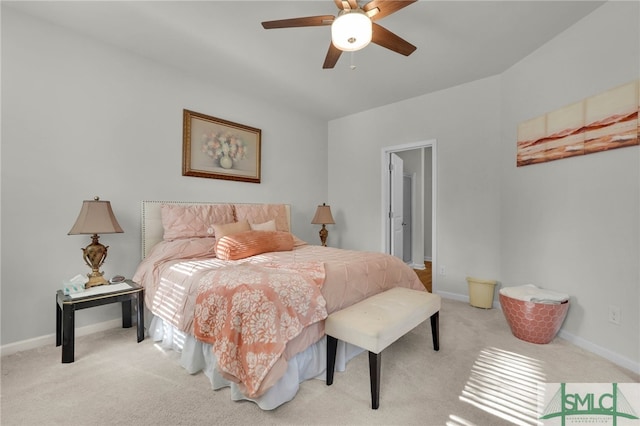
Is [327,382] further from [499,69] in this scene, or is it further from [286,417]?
[499,69]

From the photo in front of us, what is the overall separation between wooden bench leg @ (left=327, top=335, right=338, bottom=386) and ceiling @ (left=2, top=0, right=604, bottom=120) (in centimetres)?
239

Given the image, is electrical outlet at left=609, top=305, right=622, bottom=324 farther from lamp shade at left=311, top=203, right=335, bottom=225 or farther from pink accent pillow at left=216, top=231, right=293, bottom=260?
lamp shade at left=311, top=203, right=335, bottom=225

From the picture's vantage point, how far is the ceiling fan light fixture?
1.75 meters

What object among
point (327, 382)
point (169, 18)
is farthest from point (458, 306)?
point (169, 18)

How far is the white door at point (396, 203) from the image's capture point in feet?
14.6

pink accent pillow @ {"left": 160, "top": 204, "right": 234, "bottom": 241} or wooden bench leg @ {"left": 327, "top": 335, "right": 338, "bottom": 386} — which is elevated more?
pink accent pillow @ {"left": 160, "top": 204, "right": 234, "bottom": 241}

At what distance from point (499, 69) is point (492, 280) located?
2366 millimetres

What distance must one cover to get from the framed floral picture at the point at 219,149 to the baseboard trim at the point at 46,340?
1.61 meters

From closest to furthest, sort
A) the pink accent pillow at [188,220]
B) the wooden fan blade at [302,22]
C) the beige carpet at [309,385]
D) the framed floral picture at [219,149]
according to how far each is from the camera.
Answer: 1. the beige carpet at [309,385]
2. the wooden fan blade at [302,22]
3. the pink accent pillow at [188,220]
4. the framed floral picture at [219,149]

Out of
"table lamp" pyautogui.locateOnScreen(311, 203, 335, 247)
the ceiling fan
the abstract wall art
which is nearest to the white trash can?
the abstract wall art

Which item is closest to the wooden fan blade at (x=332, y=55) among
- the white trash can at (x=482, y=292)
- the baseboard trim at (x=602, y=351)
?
the white trash can at (x=482, y=292)

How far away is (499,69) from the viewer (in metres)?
3.17

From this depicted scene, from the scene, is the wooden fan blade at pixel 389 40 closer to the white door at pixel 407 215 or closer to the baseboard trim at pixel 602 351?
the baseboard trim at pixel 602 351

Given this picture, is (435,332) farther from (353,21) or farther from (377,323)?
(353,21)
